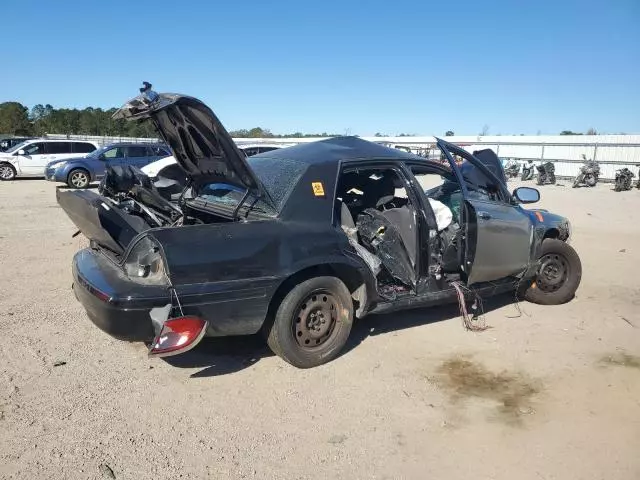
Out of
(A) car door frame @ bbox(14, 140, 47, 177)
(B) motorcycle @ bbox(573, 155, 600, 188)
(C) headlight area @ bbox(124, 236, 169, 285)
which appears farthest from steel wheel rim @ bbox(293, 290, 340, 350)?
(B) motorcycle @ bbox(573, 155, 600, 188)

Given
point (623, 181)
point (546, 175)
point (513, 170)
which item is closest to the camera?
point (623, 181)

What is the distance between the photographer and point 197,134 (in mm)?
3977

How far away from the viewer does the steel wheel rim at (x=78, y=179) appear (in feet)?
60.5

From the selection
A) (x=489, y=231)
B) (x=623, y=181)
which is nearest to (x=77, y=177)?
(x=489, y=231)

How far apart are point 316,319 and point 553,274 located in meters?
3.28

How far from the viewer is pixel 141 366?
399 cm

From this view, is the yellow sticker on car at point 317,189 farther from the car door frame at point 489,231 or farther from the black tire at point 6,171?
the black tire at point 6,171

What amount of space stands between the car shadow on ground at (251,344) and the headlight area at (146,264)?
3.09 ft

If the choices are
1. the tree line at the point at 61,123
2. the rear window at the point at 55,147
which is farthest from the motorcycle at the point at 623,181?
the tree line at the point at 61,123

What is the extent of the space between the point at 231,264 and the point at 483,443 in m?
1.99

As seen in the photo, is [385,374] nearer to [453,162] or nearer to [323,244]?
[323,244]

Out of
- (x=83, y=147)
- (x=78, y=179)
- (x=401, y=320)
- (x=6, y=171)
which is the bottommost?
(x=401, y=320)

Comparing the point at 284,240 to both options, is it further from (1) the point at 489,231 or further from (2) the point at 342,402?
(1) the point at 489,231

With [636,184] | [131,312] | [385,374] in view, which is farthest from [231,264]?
[636,184]
